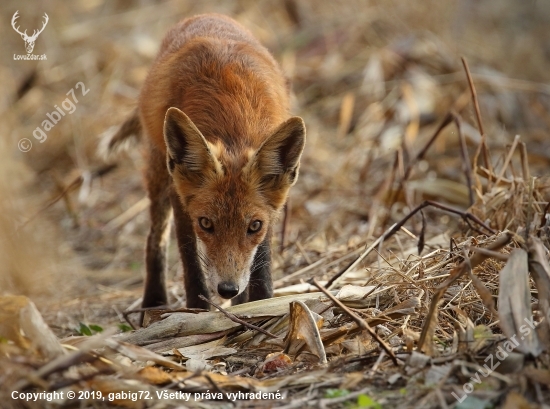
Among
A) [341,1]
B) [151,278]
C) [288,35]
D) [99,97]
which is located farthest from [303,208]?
[341,1]

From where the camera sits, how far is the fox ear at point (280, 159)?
4.62 m

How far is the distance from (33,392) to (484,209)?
3969mm

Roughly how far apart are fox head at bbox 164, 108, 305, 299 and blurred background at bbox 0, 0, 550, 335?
1.39 metres

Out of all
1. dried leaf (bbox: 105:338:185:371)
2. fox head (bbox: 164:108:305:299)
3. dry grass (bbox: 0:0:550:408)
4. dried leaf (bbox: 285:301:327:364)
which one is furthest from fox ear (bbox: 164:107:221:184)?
dried leaf (bbox: 105:338:185:371)

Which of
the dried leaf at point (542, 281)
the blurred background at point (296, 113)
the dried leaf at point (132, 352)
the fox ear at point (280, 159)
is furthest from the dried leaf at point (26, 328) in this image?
the dried leaf at point (542, 281)

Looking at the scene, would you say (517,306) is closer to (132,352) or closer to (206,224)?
(132,352)

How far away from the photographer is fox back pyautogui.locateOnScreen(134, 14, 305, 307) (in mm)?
4695

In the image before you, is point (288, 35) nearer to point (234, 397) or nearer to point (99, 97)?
point (99, 97)

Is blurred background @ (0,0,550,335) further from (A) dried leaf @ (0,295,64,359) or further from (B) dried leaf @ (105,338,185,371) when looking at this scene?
(B) dried leaf @ (105,338,185,371)

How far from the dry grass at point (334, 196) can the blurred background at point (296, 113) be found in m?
0.04

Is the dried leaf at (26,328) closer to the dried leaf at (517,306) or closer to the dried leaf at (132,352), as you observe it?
the dried leaf at (132,352)

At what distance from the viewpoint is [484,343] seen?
11.7 feet

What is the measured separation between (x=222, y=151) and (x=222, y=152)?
0.01 meters

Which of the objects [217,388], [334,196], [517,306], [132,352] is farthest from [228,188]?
[334,196]
